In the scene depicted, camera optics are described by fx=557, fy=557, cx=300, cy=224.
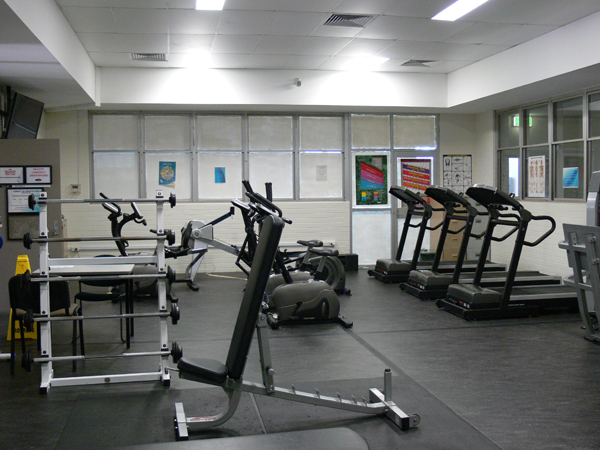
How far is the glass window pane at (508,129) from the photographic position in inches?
366

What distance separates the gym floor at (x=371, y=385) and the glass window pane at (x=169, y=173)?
12.5 ft

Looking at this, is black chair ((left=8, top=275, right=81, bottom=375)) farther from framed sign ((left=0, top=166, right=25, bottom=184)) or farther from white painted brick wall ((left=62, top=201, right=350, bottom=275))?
white painted brick wall ((left=62, top=201, right=350, bottom=275))

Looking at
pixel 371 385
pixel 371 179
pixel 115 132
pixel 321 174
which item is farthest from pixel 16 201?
pixel 371 179

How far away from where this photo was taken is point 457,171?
10.3 metres

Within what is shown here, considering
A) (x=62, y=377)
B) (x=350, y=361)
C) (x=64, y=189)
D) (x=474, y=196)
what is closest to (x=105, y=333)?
(x=62, y=377)

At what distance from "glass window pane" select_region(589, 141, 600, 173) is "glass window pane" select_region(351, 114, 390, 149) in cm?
345

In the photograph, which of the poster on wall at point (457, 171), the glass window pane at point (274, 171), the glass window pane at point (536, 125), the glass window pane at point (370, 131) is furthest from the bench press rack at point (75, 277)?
the poster on wall at point (457, 171)

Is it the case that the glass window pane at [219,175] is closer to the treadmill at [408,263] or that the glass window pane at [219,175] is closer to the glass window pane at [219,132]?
the glass window pane at [219,132]

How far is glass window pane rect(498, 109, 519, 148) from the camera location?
30.5ft

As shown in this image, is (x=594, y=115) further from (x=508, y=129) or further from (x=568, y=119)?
(x=508, y=129)

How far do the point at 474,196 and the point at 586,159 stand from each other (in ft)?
8.95

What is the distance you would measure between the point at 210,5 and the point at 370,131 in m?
4.72

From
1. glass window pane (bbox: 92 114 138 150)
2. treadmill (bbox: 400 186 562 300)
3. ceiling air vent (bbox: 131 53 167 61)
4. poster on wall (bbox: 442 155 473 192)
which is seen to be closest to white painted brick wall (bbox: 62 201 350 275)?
glass window pane (bbox: 92 114 138 150)

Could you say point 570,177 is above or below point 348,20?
below
